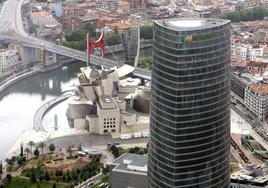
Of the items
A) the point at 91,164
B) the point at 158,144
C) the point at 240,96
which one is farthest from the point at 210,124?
the point at 240,96

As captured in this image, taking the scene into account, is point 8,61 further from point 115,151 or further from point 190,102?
point 190,102

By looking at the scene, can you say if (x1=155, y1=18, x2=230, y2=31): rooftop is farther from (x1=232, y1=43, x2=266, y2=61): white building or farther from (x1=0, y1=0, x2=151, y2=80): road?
(x1=232, y1=43, x2=266, y2=61): white building

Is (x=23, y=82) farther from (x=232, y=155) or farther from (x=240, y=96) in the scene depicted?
(x=232, y=155)

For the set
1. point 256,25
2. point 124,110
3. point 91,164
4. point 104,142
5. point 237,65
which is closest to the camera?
point 91,164

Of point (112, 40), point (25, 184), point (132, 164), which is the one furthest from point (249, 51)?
point (25, 184)

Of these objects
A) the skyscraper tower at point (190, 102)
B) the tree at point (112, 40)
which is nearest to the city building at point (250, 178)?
the skyscraper tower at point (190, 102)
